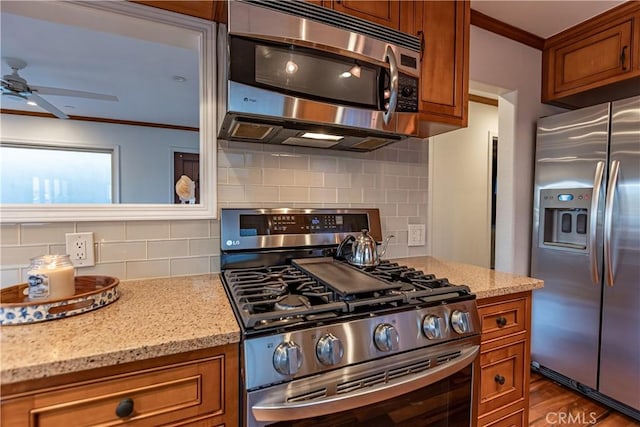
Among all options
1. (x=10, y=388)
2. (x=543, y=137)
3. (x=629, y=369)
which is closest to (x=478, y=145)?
(x=543, y=137)

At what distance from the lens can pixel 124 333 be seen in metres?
0.75

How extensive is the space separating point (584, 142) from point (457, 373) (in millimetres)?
1896

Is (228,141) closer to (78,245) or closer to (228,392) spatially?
(78,245)

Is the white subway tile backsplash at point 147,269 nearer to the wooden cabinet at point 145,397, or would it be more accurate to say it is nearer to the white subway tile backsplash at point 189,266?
the white subway tile backsplash at point 189,266

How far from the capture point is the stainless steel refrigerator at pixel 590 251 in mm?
1852

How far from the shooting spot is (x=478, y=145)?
311 cm

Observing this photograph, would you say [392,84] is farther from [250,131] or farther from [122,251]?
[122,251]

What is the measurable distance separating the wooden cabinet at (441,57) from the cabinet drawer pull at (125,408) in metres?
1.44

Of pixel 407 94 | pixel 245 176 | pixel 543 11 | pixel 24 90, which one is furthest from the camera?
pixel 24 90

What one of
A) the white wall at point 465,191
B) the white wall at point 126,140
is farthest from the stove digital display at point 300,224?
the white wall at point 126,140

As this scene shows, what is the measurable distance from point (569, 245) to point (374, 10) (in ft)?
6.62

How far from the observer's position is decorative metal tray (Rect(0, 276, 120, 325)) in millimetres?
787

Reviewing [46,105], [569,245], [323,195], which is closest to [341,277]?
[323,195]

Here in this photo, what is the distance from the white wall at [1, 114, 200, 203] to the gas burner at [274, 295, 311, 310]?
2373mm
